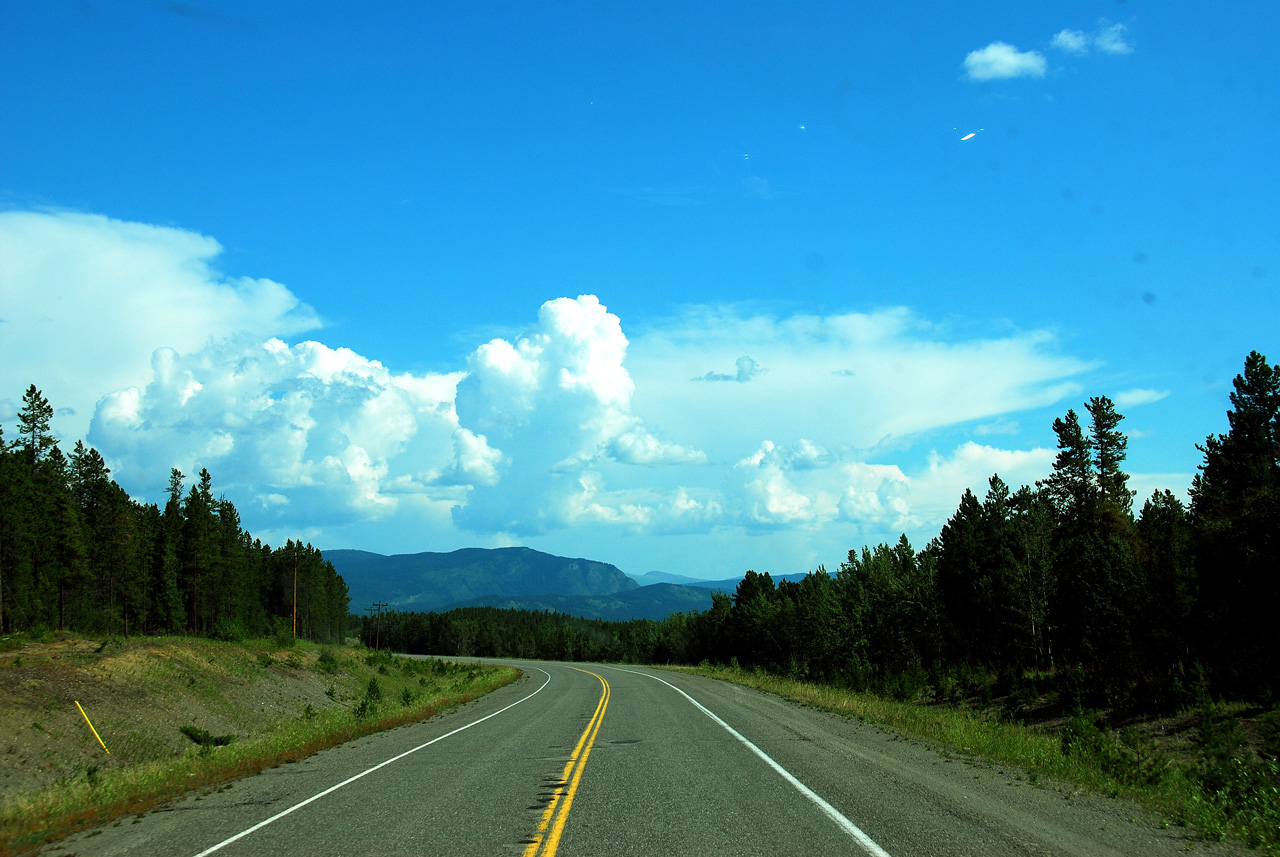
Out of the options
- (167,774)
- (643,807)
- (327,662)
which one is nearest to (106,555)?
(327,662)

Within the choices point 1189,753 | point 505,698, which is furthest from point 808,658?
point 1189,753

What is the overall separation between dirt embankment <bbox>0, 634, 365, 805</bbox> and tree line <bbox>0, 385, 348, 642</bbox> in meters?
6.52

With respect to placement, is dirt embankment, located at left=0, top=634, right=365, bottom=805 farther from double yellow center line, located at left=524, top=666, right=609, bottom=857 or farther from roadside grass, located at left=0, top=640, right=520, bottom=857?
double yellow center line, located at left=524, top=666, right=609, bottom=857

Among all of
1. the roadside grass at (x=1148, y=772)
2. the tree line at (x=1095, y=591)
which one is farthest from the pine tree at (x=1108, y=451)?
the roadside grass at (x=1148, y=772)

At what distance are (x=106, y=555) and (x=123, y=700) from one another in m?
47.2

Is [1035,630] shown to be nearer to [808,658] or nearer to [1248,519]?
[1248,519]

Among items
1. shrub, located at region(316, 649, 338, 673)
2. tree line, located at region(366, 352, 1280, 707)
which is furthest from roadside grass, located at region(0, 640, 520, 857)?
tree line, located at region(366, 352, 1280, 707)

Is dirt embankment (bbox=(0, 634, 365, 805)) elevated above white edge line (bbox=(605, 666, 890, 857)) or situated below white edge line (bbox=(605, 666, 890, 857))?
below

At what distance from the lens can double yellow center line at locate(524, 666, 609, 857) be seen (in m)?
8.01

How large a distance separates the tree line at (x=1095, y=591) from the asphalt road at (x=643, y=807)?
24246mm

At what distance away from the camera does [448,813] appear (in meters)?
9.82

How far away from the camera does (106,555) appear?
2509 inches

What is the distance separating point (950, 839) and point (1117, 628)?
40.6 m

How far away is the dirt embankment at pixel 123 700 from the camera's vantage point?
19922 millimetres
